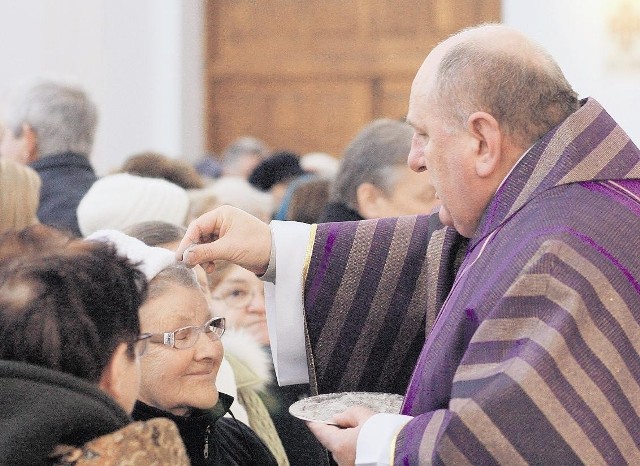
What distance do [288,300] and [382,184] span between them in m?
1.44

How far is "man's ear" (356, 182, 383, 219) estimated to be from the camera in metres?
4.25

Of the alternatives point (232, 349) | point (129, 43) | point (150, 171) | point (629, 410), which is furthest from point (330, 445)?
point (129, 43)

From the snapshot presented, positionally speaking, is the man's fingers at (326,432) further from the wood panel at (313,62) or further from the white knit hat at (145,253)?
the wood panel at (313,62)

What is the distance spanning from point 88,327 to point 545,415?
2.52ft

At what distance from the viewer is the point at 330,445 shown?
2262mm

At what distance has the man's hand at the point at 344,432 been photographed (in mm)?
2221

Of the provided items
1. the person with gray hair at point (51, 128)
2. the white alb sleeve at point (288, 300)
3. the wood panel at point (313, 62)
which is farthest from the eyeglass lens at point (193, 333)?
the wood panel at point (313, 62)

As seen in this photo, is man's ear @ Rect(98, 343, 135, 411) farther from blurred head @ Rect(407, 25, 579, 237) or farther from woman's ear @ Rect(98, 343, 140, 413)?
blurred head @ Rect(407, 25, 579, 237)

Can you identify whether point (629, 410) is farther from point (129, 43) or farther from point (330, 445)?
point (129, 43)

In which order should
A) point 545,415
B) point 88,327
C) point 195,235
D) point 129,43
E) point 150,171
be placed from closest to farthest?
point 88,327, point 545,415, point 195,235, point 150,171, point 129,43

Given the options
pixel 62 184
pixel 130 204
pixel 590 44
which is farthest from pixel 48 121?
pixel 590 44

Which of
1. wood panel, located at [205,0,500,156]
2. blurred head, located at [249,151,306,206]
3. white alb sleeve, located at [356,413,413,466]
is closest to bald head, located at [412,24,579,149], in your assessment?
white alb sleeve, located at [356,413,413,466]

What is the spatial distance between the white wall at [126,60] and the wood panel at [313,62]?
23cm

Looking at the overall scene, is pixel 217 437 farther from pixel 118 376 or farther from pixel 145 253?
pixel 118 376
